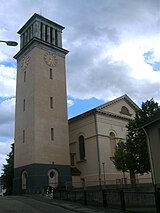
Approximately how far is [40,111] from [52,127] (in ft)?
9.65

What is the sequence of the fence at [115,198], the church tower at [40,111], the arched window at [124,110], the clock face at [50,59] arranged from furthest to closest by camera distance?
1. the arched window at [124,110]
2. the clock face at [50,59]
3. the church tower at [40,111]
4. the fence at [115,198]

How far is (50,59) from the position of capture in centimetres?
4591

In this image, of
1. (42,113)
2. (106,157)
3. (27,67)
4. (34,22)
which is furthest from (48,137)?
(34,22)

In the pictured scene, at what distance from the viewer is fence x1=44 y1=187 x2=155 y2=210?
1805cm

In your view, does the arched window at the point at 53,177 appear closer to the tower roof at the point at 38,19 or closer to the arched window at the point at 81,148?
the arched window at the point at 81,148

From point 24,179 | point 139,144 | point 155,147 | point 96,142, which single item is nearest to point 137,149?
point 139,144

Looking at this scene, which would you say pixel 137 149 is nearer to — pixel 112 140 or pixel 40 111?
pixel 112 140

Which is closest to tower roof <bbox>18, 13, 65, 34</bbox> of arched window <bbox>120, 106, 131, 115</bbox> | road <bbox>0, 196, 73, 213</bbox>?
arched window <bbox>120, 106, 131, 115</bbox>

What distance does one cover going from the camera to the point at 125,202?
18.8 meters

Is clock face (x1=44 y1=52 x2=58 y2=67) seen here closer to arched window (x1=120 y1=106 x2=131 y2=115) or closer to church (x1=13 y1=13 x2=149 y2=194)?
church (x1=13 y1=13 x2=149 y2=194)

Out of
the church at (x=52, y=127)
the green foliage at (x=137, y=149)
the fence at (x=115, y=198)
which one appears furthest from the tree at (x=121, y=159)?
the fence at (x=115, y=198)

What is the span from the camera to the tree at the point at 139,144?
31.7 metres

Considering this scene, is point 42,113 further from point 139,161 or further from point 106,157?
point 139,161

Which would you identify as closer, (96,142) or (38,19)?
(96,142)
